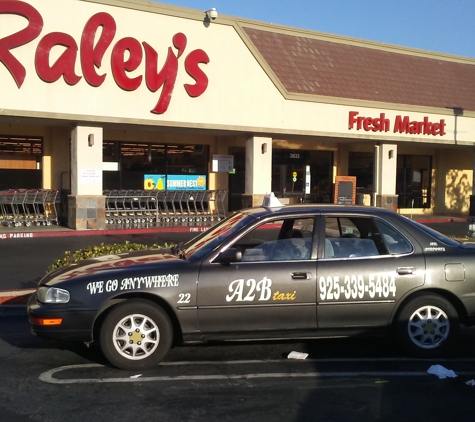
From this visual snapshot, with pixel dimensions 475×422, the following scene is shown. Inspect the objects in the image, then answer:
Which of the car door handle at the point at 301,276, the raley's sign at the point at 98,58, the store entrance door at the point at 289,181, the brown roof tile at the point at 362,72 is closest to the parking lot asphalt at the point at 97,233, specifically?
the raley's sign at the point at 98,58

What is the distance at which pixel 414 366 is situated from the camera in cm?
628

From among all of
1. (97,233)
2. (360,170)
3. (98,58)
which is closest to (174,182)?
(97,233)

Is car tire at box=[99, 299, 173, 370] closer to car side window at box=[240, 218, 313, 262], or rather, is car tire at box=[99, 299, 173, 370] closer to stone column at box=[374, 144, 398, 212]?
car side window at box=[240, 218, 313, 262]

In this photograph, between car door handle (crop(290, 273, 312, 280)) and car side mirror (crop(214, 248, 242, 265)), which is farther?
car door handle (crop(290, 273, 312, 280))

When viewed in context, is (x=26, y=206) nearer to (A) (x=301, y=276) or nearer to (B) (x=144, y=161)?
(B) (x=144, y=161)

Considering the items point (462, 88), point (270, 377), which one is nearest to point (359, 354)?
point (270, 377)

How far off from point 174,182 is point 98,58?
254 inches

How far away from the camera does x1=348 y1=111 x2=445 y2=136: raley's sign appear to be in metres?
22.8

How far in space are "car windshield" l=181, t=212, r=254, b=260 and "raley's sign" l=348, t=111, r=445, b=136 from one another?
16503mm

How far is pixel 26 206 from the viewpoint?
1995 cm

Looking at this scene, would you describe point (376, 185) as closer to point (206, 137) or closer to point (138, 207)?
point (206, 137)

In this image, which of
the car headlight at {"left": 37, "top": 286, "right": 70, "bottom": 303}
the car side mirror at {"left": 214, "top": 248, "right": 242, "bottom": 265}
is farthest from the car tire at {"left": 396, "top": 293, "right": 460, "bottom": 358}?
the car headlight at {"left": 37, "top": 286, "right": 70, "bottom": 303}

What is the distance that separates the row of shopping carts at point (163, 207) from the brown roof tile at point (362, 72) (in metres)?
4.98

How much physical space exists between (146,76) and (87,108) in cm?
210
